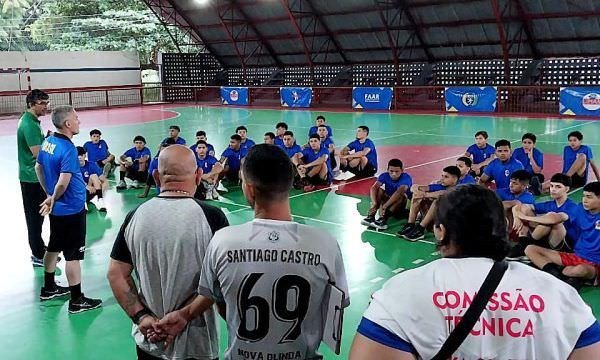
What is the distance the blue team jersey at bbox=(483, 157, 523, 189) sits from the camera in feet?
30.2

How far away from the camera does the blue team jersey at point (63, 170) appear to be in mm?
5480

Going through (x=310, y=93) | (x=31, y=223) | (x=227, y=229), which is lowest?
(x=31, y=223)

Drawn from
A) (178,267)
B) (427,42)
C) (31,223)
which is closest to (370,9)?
(427,42)

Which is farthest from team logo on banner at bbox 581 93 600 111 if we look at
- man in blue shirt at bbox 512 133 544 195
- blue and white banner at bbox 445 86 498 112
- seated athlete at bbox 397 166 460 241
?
seated athlete at bbox 397 166 460 241

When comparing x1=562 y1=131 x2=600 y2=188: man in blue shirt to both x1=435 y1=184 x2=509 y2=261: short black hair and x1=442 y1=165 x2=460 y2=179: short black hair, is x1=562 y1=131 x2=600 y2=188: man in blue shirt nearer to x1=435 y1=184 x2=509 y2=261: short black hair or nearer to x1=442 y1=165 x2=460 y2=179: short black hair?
x1=442 y1=165 x2=460 y2=179: short black hair

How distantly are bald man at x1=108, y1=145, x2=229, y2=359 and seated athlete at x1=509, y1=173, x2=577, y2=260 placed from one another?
4.76m

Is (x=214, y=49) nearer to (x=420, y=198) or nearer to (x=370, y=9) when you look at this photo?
(x=370, y=9)

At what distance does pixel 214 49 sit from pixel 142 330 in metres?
36.5

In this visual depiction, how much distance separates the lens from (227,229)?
8.29 ft

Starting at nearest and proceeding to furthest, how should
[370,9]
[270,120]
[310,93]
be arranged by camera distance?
[270,120], [370,9], [310,93]

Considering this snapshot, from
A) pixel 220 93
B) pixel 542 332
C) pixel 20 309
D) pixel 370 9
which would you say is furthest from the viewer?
pixel 220 93

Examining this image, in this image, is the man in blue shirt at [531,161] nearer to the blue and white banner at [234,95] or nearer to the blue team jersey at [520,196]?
the blue team jersey at [520,196]

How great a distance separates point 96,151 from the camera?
12.7m

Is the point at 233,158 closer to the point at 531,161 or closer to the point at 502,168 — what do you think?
the point at 502,168
